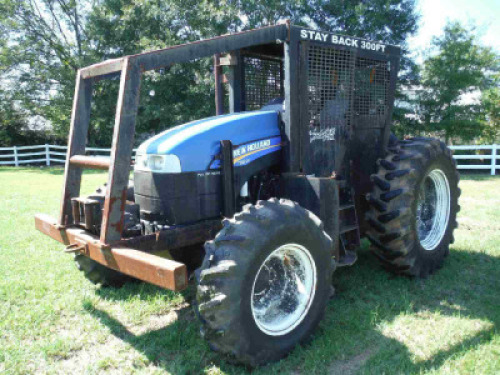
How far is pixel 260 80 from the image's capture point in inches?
182

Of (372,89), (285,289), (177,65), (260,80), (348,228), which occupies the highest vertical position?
(177,65)

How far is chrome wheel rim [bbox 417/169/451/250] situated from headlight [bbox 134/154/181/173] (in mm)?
2813

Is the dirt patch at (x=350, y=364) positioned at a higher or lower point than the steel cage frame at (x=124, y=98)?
lower

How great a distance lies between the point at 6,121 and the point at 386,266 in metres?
23.4

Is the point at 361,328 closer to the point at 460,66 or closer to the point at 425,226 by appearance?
the point at 425,226

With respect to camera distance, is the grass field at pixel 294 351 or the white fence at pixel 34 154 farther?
the white fence at pixel 34 154

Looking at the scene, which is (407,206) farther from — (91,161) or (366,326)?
(91,161)

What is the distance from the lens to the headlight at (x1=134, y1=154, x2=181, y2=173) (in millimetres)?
3037

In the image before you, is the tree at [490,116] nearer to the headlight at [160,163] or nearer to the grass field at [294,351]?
the grass field at [294,351]

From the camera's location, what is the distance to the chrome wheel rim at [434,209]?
4551 millimetres

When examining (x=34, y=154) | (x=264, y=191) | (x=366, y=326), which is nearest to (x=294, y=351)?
(x=366, y=326)

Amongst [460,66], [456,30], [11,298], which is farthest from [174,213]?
[456,30]

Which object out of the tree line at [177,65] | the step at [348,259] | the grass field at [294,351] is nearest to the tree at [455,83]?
the tree line at [177,65]

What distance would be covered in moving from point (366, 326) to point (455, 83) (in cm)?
1631
